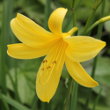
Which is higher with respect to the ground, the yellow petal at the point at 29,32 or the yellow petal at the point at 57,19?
the yellow petal at the point at 57,19

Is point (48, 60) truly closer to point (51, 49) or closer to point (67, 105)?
point (51, 49)

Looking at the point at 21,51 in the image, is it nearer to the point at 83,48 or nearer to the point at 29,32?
the point at 29,32

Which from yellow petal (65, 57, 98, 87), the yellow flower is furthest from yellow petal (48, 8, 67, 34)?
yellow petal (65, 57, 98, 87)

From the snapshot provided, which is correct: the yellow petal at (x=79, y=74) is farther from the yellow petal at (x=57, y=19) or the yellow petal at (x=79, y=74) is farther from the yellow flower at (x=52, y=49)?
the yellow petal at (x=57, y=19)

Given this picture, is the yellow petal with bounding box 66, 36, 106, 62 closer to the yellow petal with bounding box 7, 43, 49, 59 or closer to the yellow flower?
the yellow flower

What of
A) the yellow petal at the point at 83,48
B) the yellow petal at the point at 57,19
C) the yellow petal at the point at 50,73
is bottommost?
the yellow petal at the point at 50,73

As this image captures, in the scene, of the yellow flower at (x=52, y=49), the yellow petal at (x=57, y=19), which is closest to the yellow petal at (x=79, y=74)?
the yellow flower at (x=52, y=49)
